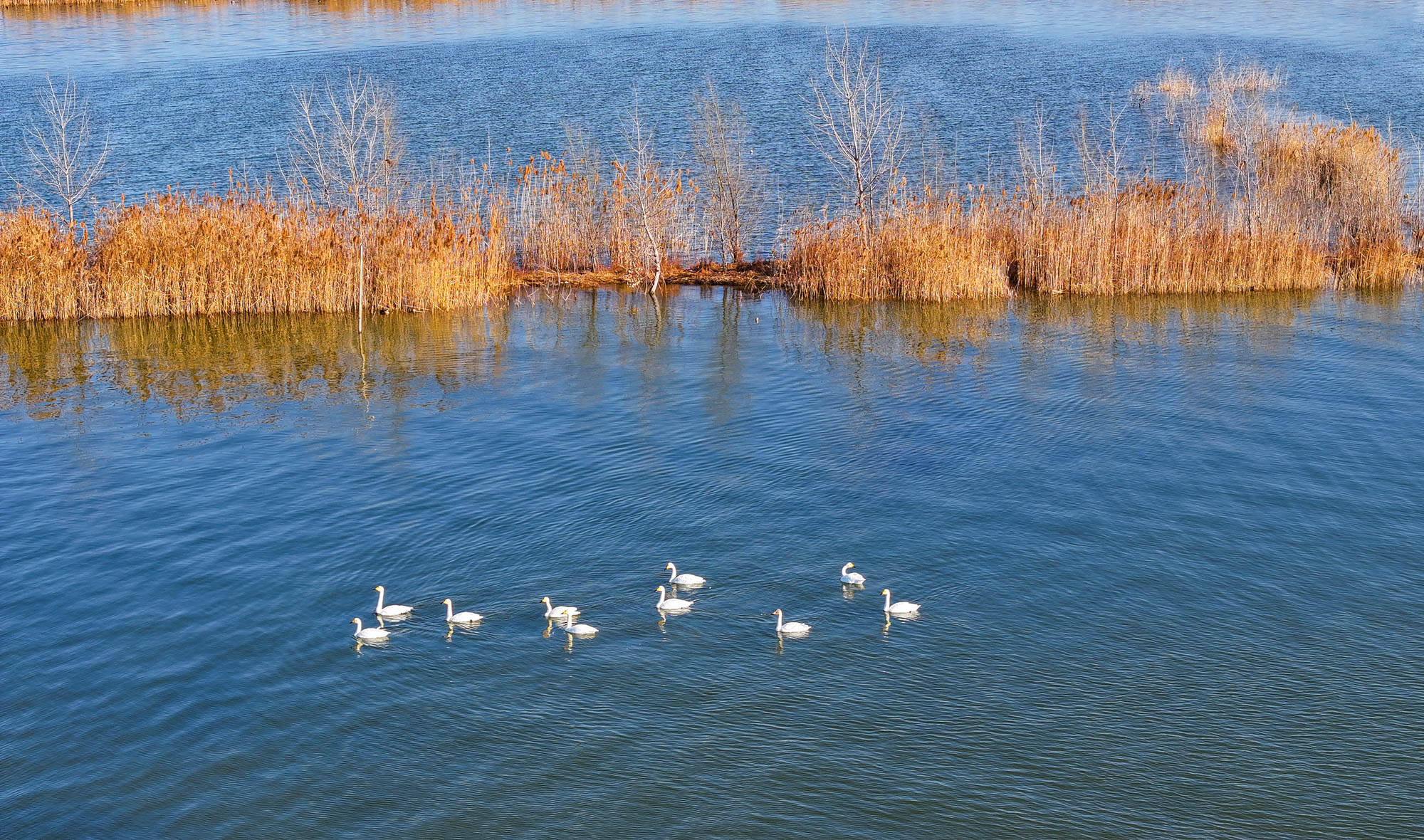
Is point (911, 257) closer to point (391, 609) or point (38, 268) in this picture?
point (391, 609)

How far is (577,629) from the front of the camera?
17.4 metres

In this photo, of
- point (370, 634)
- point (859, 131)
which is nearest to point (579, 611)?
point (370, 634)

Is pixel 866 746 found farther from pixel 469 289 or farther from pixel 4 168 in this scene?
pixel 4 168

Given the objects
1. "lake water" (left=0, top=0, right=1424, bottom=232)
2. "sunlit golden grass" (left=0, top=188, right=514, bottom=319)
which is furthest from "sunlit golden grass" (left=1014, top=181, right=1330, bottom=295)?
"sunlit golden grass" (left=0, top=188, right=514, bottom=319)

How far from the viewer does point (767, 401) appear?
27.8 meters

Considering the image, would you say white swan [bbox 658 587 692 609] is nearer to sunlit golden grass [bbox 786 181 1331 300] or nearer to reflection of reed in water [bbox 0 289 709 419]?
reflection of reed in water [bbox 0 289 709 419]

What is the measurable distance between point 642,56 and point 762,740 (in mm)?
59355

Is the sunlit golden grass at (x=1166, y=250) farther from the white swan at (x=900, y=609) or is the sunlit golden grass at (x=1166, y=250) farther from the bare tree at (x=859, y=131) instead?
the white swan at (x=900, y=609)

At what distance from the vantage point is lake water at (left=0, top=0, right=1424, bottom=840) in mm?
14414

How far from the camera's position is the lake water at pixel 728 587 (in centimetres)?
1435

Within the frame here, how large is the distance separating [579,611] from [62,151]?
2638 cm

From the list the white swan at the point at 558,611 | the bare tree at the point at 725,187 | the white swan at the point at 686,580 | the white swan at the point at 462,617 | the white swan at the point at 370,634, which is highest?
the bare tree at the point at 725,187

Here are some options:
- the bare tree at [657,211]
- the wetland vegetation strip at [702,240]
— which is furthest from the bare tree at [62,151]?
the bare tree at [657,211]

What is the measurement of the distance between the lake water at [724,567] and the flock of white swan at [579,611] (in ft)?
0.59
